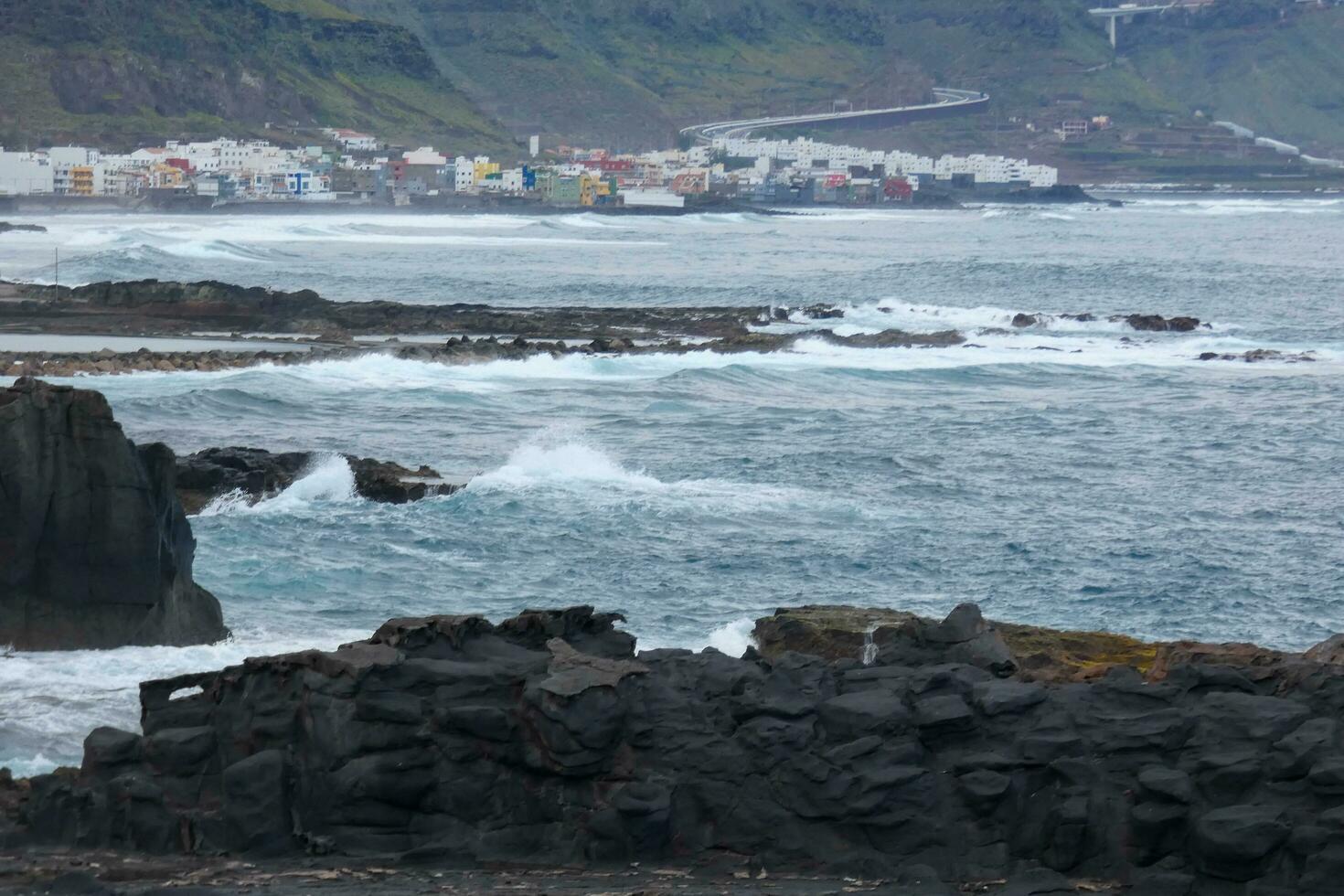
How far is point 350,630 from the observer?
664 inches

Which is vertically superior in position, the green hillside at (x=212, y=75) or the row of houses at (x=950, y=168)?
the green hillside at (x=212, y=75)

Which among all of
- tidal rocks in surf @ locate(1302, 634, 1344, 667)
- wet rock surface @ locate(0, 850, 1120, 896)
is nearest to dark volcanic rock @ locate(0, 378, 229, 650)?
wet rock surface @ locate(0, 850, 1120, 896)

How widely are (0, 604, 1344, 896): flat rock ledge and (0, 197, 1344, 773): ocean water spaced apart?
2.16 m

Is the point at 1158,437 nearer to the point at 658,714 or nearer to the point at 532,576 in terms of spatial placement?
the point at 532,576

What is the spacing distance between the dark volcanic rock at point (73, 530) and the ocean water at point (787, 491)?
0.42 metres

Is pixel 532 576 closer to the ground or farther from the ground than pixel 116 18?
closer to the ground

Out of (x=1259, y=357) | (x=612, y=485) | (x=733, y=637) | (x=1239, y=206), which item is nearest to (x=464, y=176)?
(x=1239, y=206)

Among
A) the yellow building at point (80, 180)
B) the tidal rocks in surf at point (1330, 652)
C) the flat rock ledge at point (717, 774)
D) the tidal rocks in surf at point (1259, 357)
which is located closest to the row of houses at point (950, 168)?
A: the yellow building at point (80, 180)

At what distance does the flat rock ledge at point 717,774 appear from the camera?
10.8 m

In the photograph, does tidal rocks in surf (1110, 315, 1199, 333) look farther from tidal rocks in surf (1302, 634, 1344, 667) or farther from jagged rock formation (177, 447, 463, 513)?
tidal rocks in surf (1302, 634, 1344, 667)

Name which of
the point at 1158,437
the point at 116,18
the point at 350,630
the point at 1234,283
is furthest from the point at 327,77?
the point at 350,630

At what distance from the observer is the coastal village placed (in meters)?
129

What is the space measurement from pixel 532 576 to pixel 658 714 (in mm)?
8109

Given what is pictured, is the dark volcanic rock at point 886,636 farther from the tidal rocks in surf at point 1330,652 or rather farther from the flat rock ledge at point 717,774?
the tidal rocks in surf at point 1330,652
